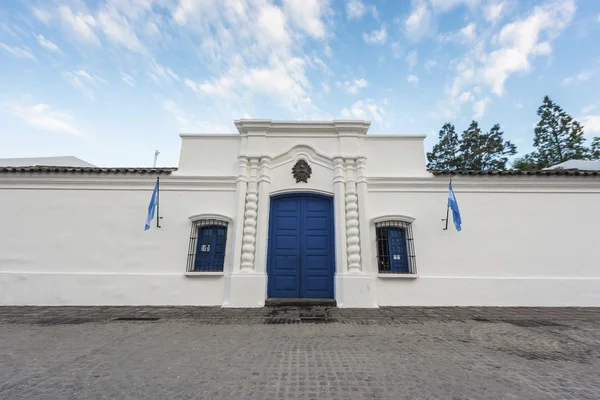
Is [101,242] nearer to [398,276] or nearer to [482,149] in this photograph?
[398,276]

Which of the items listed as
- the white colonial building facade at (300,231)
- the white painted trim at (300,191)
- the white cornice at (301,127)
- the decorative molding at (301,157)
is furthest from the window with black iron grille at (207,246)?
the white cornice at (301,127)

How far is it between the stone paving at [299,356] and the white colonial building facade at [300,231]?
121 cm

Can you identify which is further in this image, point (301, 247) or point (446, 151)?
point (446, 151)

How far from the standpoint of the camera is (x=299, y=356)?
341 centimetres

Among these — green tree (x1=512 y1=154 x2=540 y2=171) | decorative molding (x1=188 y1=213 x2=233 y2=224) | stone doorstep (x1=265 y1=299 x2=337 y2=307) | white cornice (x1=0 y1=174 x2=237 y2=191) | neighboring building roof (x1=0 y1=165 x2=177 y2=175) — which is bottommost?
stone doorstep (x1=265 y1=299 x2=337 y2=307)

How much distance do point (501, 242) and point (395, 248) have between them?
304 cm

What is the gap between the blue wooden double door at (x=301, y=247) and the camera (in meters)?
7.12

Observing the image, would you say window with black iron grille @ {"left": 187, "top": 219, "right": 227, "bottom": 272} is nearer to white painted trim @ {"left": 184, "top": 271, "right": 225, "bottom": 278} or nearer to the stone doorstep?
white painted trim @ {"left": 184, "top": 271, "right": 225, "bottom": 278}

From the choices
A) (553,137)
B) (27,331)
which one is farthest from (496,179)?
(553,137)

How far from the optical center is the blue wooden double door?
712cm

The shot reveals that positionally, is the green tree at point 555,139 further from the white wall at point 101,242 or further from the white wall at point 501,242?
the white wall at point 101,242

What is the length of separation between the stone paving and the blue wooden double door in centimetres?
137

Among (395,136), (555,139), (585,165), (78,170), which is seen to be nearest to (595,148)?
(555,139)

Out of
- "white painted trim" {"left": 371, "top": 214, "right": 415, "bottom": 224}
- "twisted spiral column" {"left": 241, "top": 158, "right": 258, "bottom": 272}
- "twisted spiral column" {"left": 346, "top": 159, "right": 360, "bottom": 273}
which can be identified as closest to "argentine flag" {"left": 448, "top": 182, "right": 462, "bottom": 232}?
"white painted trim" {"left": 371, "top": 214, "right": 415, "bottom": 224}
